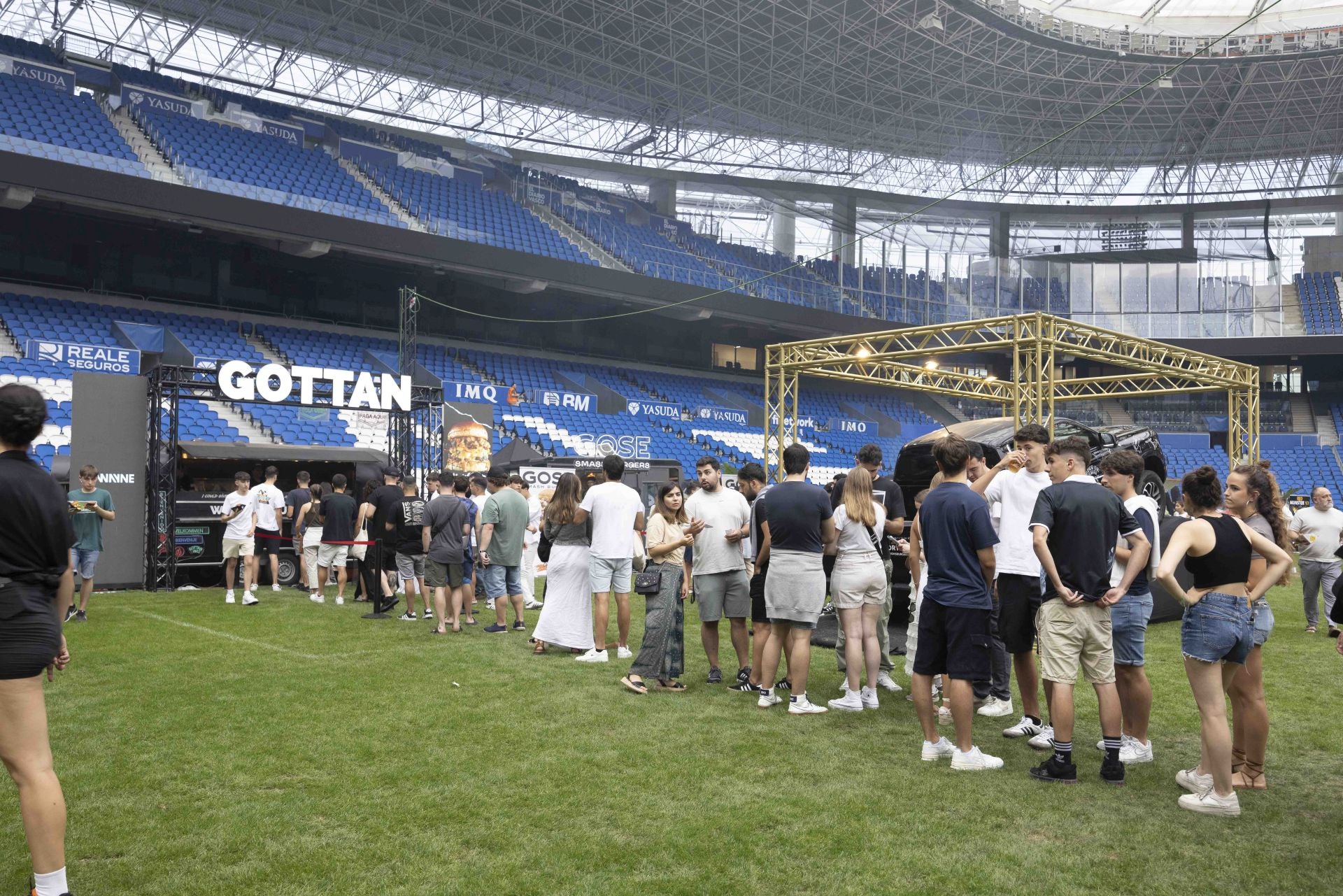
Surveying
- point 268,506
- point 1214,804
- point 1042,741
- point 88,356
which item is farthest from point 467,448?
point 1214,804

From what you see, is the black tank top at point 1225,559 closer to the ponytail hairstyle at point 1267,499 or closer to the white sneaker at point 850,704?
the ponytail hairstyle at point 1267,499

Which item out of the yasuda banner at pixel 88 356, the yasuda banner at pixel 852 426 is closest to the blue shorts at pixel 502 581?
the yasuda banner at pixel 88 356

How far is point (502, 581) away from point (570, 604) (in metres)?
1.74

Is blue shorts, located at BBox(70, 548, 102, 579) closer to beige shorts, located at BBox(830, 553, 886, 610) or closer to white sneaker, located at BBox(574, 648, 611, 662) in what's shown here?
white sneaker, located at BBox(574, 648, 611, 662)

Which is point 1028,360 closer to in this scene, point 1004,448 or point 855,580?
point 1004,448

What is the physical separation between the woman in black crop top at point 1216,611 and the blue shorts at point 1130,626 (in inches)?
23.4

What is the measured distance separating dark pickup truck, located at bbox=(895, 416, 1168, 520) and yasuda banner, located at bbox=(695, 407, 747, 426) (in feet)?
58.2

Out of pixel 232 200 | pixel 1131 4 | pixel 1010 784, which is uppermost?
pixel 1131 4

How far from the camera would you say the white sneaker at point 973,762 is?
16.7ft

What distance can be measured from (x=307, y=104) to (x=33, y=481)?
→ 31.4 meters

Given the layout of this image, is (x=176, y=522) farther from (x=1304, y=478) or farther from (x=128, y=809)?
(x=1304, y=478)

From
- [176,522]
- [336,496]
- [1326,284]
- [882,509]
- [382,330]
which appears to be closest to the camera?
[882,509]

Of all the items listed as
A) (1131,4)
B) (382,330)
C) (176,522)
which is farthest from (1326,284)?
(176,522)

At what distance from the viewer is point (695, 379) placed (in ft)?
116
